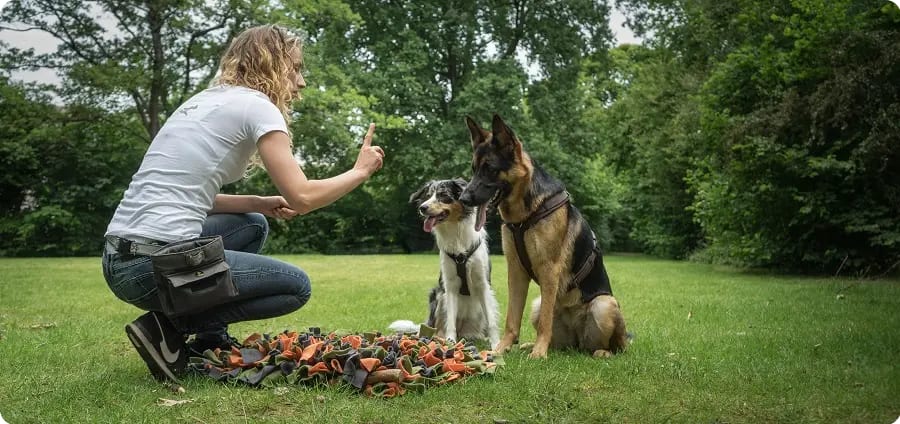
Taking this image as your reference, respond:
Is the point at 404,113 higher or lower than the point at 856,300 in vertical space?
higher

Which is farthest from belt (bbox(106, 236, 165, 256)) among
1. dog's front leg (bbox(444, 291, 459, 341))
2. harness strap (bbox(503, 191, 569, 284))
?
dog's front leg (bbox(444, 291, 459, 341))

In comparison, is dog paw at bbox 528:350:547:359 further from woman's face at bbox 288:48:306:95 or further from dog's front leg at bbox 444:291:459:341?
woman's face at bbox 288:48:306:95

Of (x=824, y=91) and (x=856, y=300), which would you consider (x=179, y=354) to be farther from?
(x=824, y=91)

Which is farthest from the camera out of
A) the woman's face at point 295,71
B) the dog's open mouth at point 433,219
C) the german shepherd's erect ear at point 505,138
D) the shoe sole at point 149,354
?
the dog's open mouth at point 433,219

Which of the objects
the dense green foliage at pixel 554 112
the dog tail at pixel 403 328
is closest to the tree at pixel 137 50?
the dense green foliage at pixel 554 112

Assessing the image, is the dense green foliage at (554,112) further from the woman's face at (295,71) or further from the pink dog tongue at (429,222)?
the woman's face at (295,71)

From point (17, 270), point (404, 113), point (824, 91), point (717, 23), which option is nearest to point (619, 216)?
point (404, 113)

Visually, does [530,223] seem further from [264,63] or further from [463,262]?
[264,63]

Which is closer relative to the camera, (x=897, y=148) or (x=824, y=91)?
(x=897, y=148)

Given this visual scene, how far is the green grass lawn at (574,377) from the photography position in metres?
3.10

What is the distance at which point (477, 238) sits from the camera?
5.52 metres

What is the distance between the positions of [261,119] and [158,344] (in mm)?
1279

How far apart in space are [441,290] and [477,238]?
1.70ft

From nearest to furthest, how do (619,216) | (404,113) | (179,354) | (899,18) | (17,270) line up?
(179,354), (899,18), (17,270), (404,113), (619,216)
